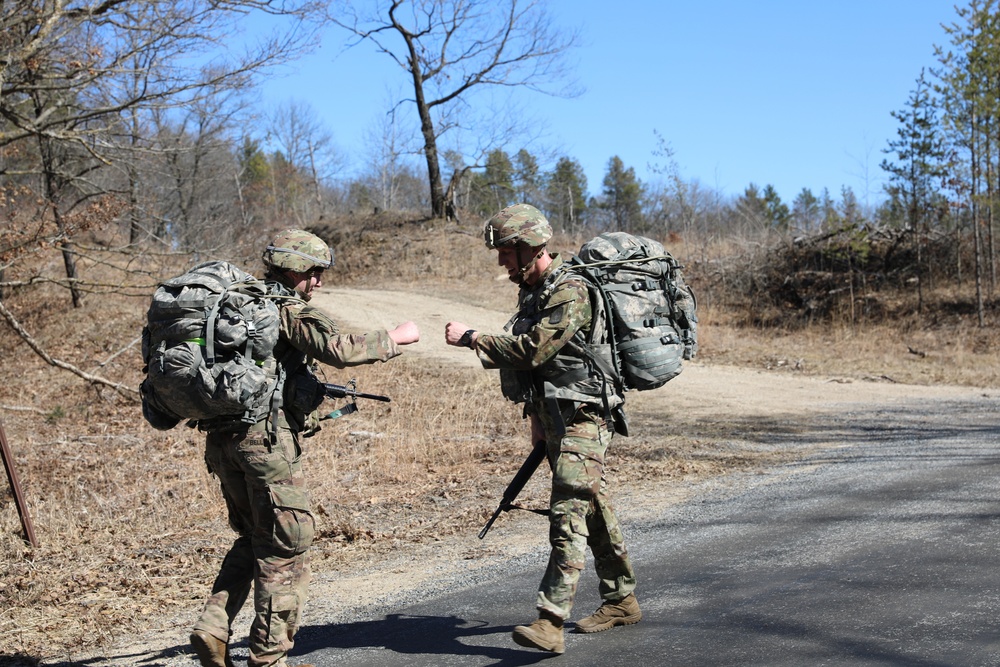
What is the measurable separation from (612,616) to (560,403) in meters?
1.12

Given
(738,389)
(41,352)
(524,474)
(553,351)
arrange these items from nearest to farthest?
1. (553,351)
2. (524,474)
3. (41,352)
4. (738,389)

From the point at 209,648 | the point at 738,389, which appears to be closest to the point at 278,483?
the point at 209,648

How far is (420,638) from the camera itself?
15.0ft

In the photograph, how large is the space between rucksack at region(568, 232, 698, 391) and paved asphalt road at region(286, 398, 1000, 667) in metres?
1.23

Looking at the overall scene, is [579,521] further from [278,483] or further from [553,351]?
[278,483]

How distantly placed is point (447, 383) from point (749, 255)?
529 inches

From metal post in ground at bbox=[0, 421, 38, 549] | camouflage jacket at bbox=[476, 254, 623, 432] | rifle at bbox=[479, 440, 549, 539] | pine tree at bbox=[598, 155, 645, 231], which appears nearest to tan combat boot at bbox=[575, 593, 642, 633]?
rifle at bbox=[479, 440, 549, 539]

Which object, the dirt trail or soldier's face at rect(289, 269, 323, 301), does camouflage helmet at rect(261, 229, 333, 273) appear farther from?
the dirt trail

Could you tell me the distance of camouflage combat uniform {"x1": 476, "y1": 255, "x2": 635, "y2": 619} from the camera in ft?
13.4

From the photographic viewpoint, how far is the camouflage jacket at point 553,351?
4102 mm

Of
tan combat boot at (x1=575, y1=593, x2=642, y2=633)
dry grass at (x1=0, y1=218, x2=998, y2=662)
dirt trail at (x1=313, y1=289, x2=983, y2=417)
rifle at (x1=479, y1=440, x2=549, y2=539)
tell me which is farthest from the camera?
dirt trail at (x1=313, y1=289, x2=983, y2=417)

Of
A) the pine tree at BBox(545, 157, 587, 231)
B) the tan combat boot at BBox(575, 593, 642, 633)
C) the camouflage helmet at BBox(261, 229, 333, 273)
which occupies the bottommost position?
the tan combat boot at BBox(575, 593, 642, 633)

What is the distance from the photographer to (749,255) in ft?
83.0

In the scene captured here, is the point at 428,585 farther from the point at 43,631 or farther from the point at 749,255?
the point at 749,255
